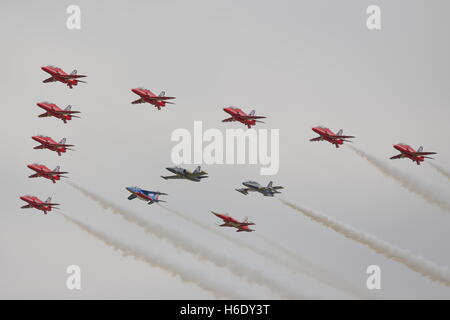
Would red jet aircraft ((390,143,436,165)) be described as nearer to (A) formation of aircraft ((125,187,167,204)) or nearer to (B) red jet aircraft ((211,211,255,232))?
(B) red jet aircraft ((211,211,255,232))

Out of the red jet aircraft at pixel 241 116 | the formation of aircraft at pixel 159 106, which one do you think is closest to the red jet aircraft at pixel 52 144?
the formation of aircraft at pixel 159 106

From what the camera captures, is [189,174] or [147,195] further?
[147,195]

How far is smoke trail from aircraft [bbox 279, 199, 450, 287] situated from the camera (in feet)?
473

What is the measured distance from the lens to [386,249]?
14650cm

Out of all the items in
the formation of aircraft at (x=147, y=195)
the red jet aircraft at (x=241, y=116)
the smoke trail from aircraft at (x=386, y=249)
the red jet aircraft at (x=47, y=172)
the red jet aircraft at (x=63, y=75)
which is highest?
the red jet aircraft at (x=63, y=75)

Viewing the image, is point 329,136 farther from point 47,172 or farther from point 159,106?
point 47,172

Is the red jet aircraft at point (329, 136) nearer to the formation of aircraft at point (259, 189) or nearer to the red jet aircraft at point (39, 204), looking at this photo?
the formation of aircraft at point (259, 189)

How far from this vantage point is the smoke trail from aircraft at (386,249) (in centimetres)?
14412

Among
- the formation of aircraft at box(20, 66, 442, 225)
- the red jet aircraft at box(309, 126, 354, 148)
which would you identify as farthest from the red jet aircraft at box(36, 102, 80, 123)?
the red jet aircraft at box(309, 126, 354, 148)

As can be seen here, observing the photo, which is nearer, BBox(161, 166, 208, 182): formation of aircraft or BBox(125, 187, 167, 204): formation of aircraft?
BBox(161, 166, 208, 182): formation of aircraft

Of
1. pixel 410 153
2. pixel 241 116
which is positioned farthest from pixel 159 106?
pixel 410 153
